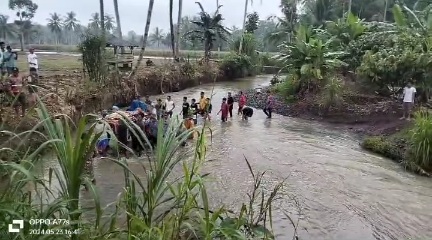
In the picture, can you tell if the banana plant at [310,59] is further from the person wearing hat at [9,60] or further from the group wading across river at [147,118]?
the person wearing hat at [9,60]

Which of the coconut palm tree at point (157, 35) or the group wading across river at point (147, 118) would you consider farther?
the coconut palm tree at point (157, 35)

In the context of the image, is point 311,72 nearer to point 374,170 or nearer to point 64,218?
point 374,170

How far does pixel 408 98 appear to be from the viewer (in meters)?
13.0

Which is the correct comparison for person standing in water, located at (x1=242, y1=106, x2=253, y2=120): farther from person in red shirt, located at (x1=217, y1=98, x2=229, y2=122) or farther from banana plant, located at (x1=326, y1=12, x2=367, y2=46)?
banana plant, located at (x1=326, y1=12, x2=367, y2=46)

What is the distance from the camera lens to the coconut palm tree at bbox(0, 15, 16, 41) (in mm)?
52134

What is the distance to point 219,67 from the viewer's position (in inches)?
1201

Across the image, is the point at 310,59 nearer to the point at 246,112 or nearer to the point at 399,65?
the point at 246,112

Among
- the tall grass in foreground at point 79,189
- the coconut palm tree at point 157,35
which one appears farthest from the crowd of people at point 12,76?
the coconut palm tree at point 157,35

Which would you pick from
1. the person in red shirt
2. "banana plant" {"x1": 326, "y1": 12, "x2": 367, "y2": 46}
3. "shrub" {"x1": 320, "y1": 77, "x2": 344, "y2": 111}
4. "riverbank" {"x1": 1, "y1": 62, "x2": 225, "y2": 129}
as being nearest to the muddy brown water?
the person in red shirt

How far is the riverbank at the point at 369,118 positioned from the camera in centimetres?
1116

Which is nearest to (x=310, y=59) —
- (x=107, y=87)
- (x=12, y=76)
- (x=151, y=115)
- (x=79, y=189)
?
(x=107, y=87)

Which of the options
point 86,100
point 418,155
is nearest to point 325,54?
point 418,155

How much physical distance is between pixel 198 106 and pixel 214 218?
1117 cm

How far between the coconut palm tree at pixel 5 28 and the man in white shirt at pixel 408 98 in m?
52.5
